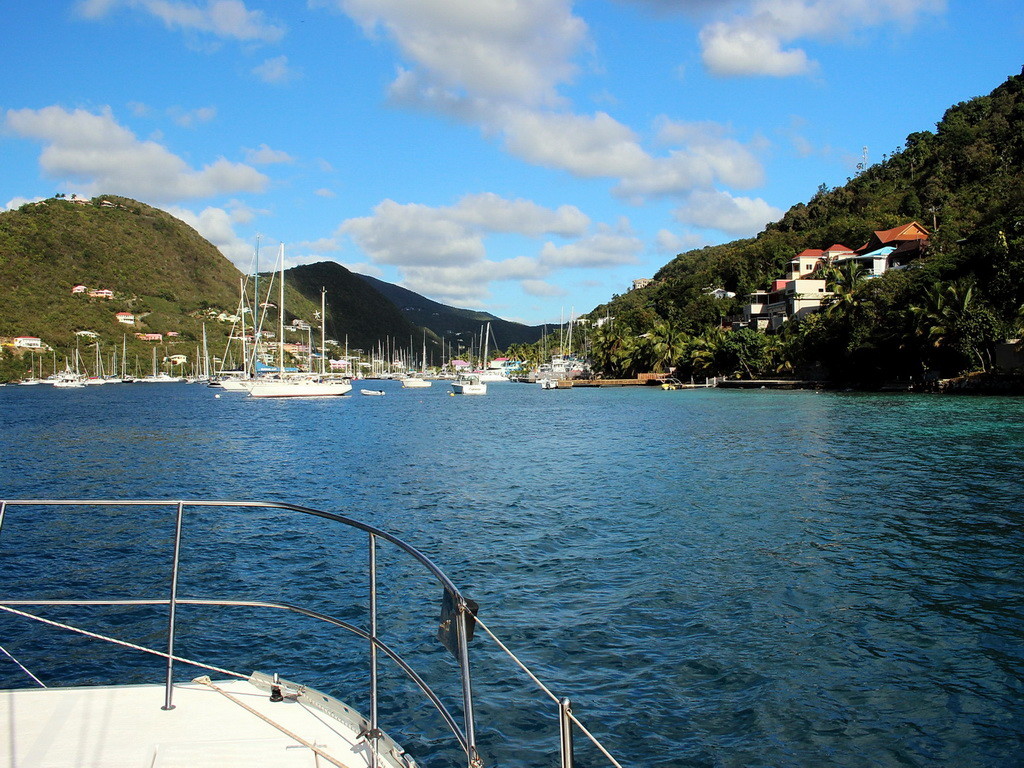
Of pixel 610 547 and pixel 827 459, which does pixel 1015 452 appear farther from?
pixel 610 547

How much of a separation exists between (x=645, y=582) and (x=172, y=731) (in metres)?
9.49

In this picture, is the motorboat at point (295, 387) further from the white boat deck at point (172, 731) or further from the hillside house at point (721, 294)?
the white boat deck at point (172, 731)

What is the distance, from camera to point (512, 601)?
38.6ft

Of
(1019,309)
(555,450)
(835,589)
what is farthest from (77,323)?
(835,589)

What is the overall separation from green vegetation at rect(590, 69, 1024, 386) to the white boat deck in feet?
213

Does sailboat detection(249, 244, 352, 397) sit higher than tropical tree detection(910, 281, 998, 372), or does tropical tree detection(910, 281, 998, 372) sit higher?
tropical tree detection(910, 281, 998, 372)

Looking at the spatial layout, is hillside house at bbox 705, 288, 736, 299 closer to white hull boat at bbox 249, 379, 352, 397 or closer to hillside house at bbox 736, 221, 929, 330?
hillside house at bbox 736, 221, 929, 330

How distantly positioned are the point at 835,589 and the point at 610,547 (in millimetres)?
4474

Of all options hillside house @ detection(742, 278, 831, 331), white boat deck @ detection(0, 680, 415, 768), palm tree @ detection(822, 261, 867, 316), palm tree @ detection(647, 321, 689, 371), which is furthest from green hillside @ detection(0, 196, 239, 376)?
white boat deck @ detection(0, 680, 415, 768)

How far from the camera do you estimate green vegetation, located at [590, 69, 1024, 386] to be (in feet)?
200

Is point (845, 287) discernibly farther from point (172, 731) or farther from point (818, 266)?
point (172, 731)

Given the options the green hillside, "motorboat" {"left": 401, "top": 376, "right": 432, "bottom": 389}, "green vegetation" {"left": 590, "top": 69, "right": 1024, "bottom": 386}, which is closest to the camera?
"green vegetation" {"left": 590, "top": 69, "right": 1024, "bottom": 386}

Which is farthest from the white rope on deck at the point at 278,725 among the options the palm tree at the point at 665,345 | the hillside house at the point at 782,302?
the palm tree at the point at 665,345

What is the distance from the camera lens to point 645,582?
41.8ft
